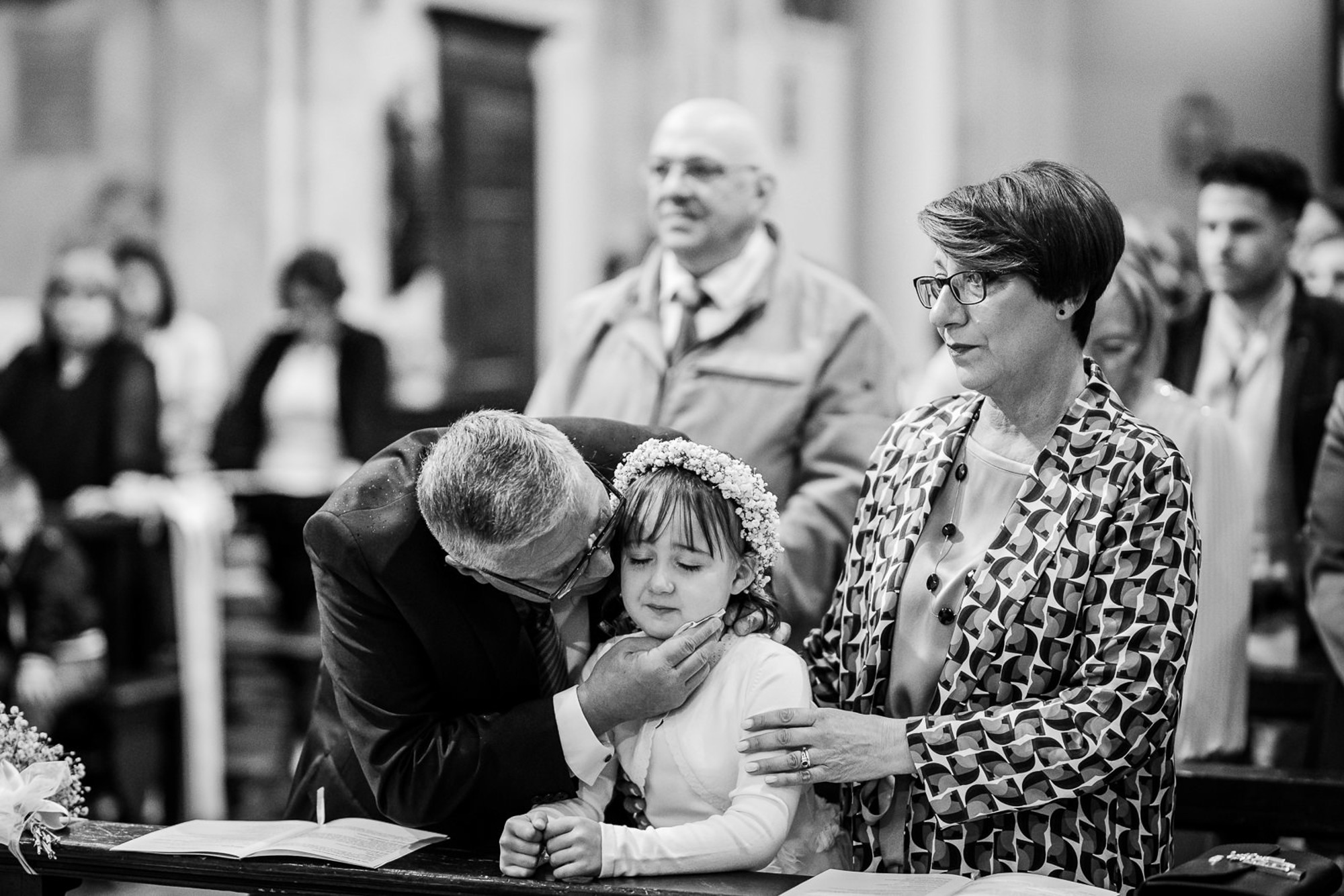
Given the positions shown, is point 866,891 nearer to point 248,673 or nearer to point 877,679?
point 877,679

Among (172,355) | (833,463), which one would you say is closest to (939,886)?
(833,463)

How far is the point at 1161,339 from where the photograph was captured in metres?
3.54

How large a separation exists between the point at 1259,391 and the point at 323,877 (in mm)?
2935

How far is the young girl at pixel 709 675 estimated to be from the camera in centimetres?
251

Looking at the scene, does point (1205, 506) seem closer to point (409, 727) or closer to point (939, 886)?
point (939, 886)

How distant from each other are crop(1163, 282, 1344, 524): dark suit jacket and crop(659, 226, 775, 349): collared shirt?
1350mm

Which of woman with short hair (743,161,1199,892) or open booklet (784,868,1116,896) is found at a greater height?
woman with short hair (743,161,1199,892)

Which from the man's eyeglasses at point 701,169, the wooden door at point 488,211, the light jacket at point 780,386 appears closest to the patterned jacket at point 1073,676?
the light jacket at point 780,386

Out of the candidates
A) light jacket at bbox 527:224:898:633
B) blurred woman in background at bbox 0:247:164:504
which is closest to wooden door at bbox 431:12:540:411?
blurred woman in background at bbox 0:247:164:504

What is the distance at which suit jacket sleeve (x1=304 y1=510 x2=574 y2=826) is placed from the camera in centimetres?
258

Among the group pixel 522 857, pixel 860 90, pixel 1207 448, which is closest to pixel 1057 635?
pixel 522 857

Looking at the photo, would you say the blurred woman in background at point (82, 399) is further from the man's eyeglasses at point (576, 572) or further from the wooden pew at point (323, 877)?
the man's eyeglasses at point (576, 572)

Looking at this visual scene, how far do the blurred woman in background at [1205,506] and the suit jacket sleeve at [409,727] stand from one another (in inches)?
57.4

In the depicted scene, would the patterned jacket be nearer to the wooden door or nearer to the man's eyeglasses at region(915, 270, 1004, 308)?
the man's eyeglasses at region(915, 270, 1004, 308)
